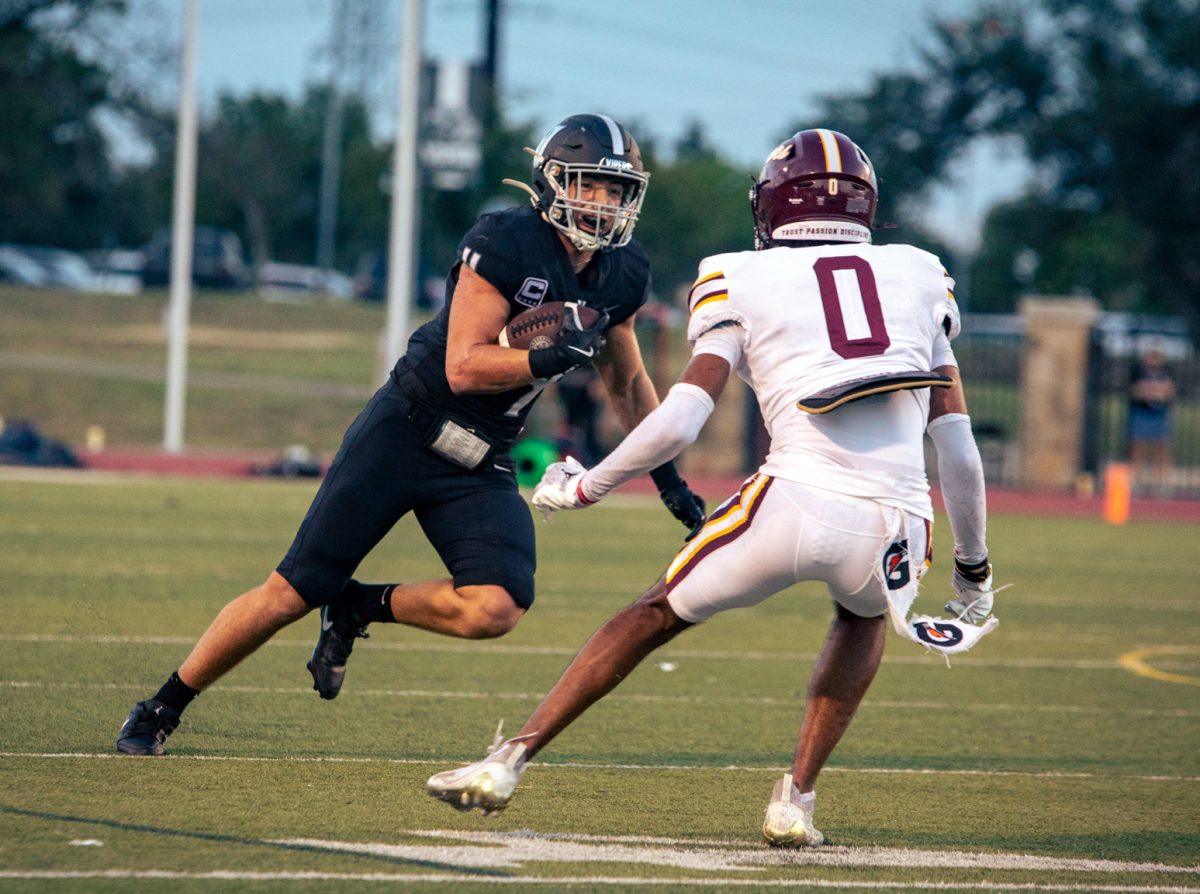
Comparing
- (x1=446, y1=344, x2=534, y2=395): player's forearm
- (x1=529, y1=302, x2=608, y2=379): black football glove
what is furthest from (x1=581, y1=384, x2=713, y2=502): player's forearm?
(x1=446, y1=344, x2=534, y2=395): player's forearm

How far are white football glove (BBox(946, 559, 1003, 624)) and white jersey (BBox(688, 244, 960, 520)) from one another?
0.36 metres

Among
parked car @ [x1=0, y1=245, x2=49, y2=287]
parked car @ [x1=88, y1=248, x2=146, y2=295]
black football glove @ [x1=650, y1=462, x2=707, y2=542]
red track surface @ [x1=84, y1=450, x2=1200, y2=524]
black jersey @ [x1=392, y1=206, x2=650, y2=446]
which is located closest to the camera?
black jersey @ [x1=392, y1=206, x2=650, y2=446]

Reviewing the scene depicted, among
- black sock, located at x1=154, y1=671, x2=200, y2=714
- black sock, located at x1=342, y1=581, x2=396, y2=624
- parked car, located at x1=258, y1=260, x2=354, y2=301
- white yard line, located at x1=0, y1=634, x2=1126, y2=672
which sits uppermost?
black sock, located at x1=342, y1=581, x2=396, y2=624

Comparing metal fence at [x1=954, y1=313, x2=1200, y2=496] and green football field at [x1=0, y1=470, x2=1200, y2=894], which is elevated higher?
green football field at [x1=0, y1=470, x2=1200, y2=894]

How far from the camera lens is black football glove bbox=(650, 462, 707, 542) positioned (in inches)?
207

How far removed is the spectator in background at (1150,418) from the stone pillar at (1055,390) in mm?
665

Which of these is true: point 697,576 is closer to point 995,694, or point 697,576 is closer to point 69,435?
point 995,694

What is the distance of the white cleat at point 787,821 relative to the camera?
4.56 metres

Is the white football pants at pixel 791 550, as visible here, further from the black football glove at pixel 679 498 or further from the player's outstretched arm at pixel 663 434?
the black football glove at pixel 679 498

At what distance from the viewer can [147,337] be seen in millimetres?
32844

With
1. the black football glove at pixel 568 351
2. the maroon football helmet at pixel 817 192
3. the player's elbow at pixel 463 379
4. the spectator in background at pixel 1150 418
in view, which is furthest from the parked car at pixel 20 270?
the maroon football helmet at pixel 817 192

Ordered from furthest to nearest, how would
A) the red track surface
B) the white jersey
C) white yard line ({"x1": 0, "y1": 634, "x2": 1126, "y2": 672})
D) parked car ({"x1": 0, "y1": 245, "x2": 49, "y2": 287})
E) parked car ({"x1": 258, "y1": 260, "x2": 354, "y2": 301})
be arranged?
parked car ({"x1": 258, "y1": 260, "x2": 354, "y2": 301}) → parked car ({"x1": 0, "y1": 245, "x2": 49, "y2": 287}) → the red track surface → white yard line ({"x1": 0, "y1": 634, "x2": 1126, "y2": 672}) → the white jersey

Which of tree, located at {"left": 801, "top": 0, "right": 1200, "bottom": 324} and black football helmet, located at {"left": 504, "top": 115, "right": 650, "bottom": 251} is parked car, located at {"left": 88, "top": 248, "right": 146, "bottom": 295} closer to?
tree, located at {"left": 801, "top": 0, "right": 1200, "bottom": 324}

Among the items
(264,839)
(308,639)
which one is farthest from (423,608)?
(308,639)
